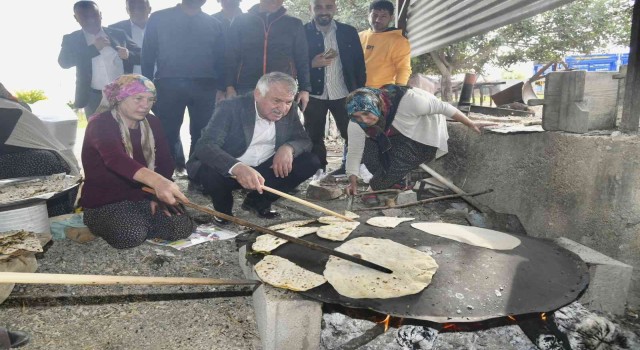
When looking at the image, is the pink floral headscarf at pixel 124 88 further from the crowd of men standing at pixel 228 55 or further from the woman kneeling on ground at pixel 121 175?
the crowd of men standing at pixel 228 55

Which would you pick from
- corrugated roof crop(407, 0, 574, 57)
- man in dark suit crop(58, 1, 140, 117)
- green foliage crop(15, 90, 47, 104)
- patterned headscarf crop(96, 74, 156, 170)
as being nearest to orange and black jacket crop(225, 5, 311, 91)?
man in dark suit crop(58, 1, 140, 117)

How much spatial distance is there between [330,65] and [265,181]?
5.46 feet

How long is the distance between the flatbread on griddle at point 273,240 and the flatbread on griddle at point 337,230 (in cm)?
8

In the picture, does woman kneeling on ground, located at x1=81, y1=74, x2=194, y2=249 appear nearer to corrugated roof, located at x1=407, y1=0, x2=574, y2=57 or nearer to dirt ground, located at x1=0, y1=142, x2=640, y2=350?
dirt ground, located at x1=0, y1=142, x2=640, y2=350

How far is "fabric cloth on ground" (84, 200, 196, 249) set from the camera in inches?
114

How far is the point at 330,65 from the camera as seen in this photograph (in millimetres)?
4516

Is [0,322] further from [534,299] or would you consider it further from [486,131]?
[486,131]

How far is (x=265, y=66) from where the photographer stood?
416cm

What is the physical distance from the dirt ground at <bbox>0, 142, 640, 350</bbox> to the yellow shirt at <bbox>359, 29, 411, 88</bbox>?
278cm

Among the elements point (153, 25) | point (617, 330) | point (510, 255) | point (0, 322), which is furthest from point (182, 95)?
point (617, 330)

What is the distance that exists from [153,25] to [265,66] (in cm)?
121

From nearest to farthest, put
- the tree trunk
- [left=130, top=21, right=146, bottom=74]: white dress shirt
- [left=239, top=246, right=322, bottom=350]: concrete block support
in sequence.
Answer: [left=239, top=246, right=322, bottom=350]: concrete block support < [left=130, top=21, right=146, bottom=74]: white dress shirt < the tree trunk

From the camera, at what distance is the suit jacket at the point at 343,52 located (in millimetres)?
4438

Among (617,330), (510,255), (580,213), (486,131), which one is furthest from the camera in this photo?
(486,131)
